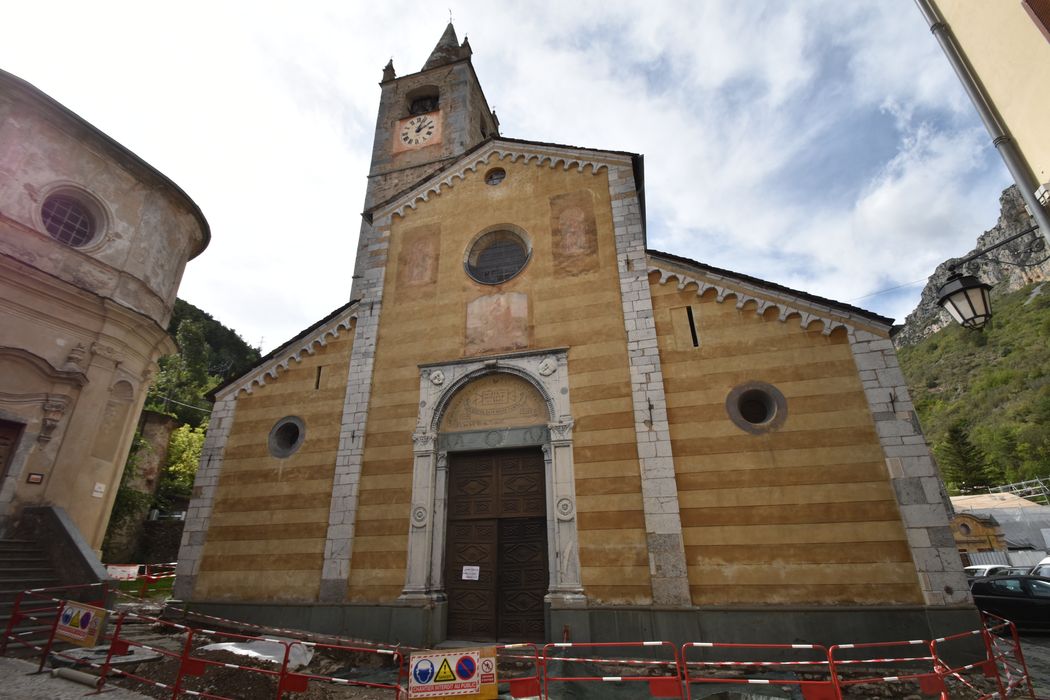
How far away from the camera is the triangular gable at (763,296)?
9789 mm

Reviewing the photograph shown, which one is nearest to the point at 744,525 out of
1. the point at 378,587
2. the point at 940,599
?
the point at 940,599

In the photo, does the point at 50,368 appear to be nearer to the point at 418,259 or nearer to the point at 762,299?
the point at 418,259

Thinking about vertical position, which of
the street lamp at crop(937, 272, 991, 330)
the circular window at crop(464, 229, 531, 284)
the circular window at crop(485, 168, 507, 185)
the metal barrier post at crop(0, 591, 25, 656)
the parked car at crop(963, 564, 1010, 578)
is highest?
the circular window at crop(485, 168, 507, 185)

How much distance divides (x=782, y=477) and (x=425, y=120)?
73.6 ft

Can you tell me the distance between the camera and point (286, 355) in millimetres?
13125

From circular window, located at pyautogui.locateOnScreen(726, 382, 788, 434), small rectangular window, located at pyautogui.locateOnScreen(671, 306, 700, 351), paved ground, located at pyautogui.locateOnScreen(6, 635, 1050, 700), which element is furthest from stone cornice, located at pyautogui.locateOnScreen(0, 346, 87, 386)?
circular window, located at pyautogui.locateOnScreen(726, 382, 788, 434)

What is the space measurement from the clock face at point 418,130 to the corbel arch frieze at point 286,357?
14.0 m

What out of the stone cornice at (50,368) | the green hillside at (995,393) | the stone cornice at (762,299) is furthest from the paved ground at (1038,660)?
the green hillside at (995,393)

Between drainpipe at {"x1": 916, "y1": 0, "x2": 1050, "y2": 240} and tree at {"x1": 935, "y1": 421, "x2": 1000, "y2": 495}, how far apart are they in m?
58.8

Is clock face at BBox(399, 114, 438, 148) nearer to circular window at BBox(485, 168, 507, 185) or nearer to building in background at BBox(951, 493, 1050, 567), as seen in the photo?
circular window at BBox(485, 168, 507, 185)

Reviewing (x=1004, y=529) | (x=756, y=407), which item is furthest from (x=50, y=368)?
(x=1004, y=529)

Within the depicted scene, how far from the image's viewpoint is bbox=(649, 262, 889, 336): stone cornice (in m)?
9.84

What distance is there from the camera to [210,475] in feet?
40.5

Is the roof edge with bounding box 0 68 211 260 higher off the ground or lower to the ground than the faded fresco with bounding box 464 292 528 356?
higher
